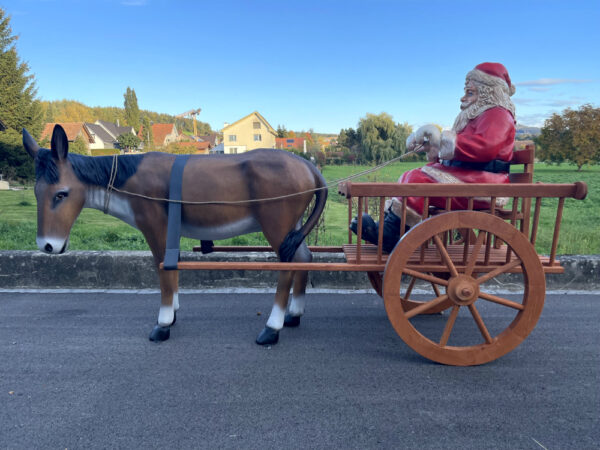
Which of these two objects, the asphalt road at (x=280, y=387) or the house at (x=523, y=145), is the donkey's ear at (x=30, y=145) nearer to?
the asphalt road at (x=280, y=387)

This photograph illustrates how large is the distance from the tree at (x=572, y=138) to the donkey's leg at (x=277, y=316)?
690 centimetres

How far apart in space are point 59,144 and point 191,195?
89cm

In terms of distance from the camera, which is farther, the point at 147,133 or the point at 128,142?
the point at 147,133

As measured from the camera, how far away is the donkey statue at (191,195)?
2770mm

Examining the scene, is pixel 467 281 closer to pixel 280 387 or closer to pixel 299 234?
pixel 299 234

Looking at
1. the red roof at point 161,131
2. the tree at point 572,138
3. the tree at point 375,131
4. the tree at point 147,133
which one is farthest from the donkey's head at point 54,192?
the red roof at point 161,131

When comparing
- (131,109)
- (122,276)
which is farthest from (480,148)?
(131,109)

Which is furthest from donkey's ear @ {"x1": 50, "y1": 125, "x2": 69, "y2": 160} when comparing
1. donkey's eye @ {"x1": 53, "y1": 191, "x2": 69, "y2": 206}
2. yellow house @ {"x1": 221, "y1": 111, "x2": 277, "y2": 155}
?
yellow house @ {"x1": 221, "y1": 111, "x2": 277, "y2": 155}

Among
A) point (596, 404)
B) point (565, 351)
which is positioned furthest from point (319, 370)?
point (565, 351)

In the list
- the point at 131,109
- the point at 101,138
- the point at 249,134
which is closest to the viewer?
the point at 249,134

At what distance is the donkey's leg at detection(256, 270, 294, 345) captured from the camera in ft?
9.54

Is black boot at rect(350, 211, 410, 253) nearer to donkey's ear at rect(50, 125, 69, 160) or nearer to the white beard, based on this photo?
the white beard

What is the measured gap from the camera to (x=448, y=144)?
264 cm

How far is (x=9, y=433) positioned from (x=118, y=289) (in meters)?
2.42
